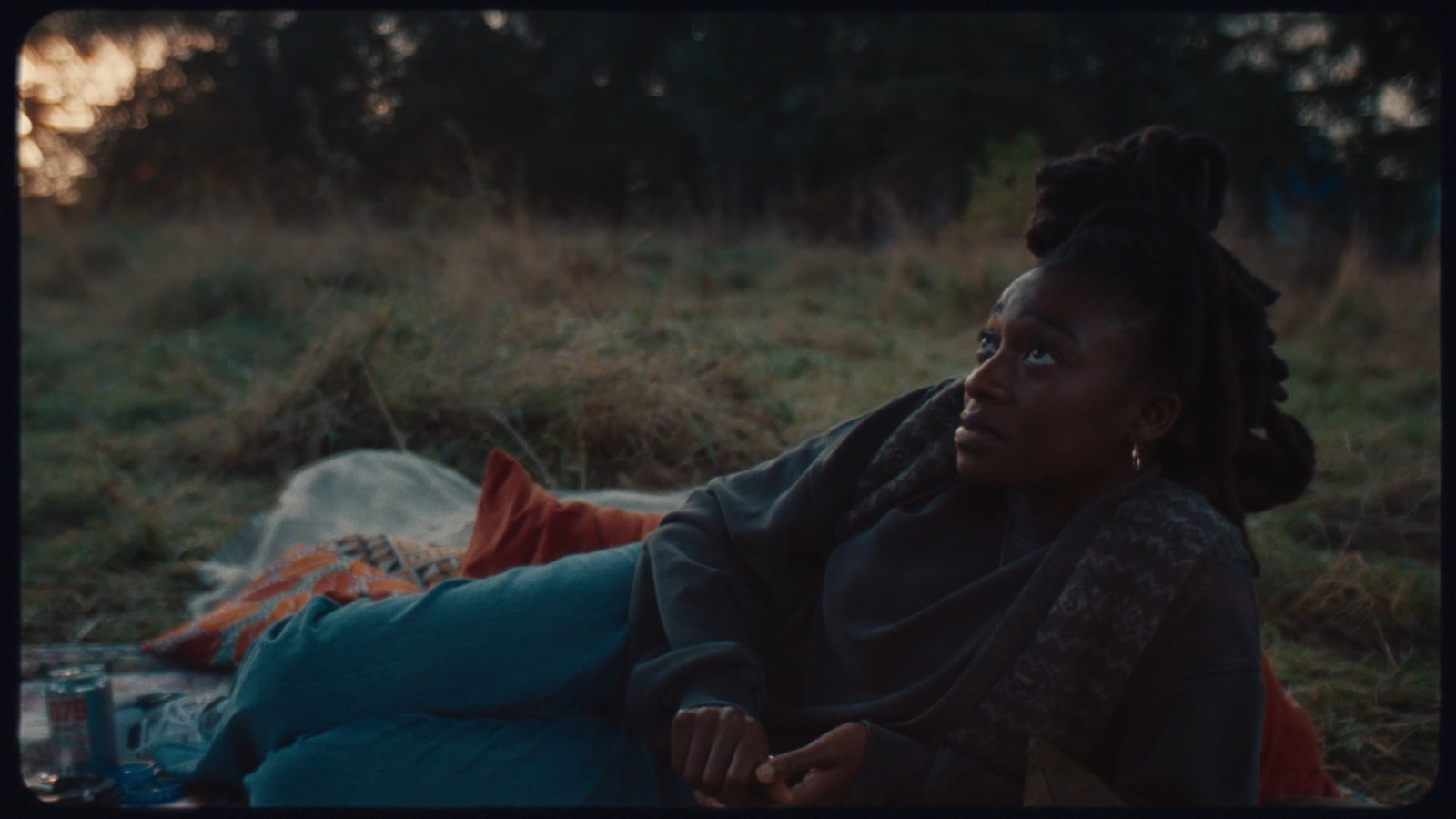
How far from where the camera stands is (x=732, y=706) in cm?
150

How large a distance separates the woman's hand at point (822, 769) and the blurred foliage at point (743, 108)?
8050 millimetres

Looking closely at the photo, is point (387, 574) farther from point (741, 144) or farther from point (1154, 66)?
point (1154, 66)

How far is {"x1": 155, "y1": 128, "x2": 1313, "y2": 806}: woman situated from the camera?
4.54 feet

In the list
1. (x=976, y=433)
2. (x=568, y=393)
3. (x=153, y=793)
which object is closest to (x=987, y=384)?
(x=976, y=433)

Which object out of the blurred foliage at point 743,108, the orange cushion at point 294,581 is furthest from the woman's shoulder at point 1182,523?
the blurred foliage at point 743,108

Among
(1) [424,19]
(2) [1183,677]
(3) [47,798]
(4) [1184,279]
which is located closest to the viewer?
(2) [1183,677]

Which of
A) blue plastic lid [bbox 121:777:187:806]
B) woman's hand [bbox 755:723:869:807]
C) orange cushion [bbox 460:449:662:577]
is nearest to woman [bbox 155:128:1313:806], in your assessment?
woman's hand [bbox 755:723:869:807]

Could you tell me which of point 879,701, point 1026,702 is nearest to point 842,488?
point 879,701

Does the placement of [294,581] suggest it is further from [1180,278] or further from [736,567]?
[1180,278]

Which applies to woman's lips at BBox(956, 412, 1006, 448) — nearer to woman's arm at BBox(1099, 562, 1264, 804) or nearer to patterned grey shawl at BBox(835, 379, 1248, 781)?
patterned grey shawl at BBox(835, 379, 1248, 781)

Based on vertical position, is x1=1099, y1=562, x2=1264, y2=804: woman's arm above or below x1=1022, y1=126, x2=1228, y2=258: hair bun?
below

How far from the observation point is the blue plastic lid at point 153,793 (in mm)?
1953

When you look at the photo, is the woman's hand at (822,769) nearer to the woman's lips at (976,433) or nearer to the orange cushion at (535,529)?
the woman's lips at (976,433)

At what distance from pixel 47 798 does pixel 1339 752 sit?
252 centimetres
